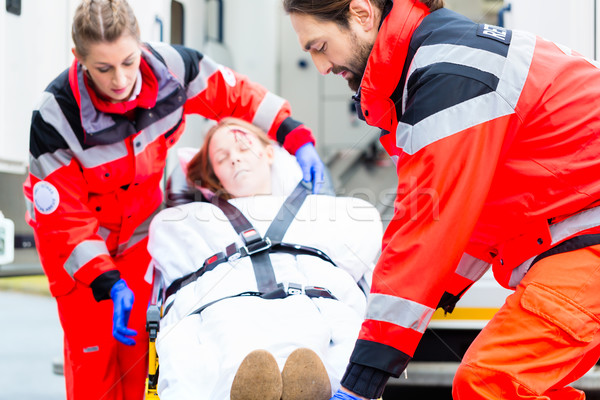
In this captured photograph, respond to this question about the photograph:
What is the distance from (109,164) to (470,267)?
1547 millimetres

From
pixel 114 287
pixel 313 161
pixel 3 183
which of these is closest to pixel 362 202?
pixel 313 161

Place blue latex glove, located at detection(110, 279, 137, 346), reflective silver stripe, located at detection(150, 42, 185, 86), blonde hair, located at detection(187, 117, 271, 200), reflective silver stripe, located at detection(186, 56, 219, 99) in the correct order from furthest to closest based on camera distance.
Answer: blonde hair, located at detection(187, 117, 271, 200) → reflective silver stripe, located at detection(186, 56, 219, 99) → reflective silver stripe, located at detection(150, 42, 185, 86) → blue latex glove, located at detection(110, 279, 137, 346)

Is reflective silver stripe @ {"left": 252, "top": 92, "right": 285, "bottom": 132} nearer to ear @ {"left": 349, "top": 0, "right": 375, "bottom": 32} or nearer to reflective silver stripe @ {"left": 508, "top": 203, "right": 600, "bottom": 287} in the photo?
ear @ {"left": 349, "top": 0, "right": 375, "bottom": 32}

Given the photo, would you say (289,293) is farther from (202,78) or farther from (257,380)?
(202,78)

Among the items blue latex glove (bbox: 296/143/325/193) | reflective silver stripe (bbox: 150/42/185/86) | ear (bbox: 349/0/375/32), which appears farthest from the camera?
blue latex glove (bbox: 296/143/325/193)

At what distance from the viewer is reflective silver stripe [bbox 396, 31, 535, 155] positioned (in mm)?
1280

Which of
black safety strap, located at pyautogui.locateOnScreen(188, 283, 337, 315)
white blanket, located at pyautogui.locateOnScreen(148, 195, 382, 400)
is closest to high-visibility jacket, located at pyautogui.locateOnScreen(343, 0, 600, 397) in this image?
white blanket, located at pyautogui.locateOnScreen(148, 195, 382, 400)

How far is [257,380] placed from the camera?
1538 millimetres

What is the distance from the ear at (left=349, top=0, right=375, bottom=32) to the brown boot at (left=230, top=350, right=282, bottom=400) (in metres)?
0.88

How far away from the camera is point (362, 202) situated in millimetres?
2869

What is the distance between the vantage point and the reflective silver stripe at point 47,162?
2.47m

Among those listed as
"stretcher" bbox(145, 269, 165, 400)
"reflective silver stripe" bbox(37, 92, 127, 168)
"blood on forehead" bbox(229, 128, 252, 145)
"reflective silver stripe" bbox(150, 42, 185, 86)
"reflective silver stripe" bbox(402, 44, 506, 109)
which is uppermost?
"reflective silver stripe" bbox(402, 44, 506, 109)

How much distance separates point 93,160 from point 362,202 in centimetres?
120

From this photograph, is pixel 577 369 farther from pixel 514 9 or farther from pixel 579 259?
pixel 514 9
